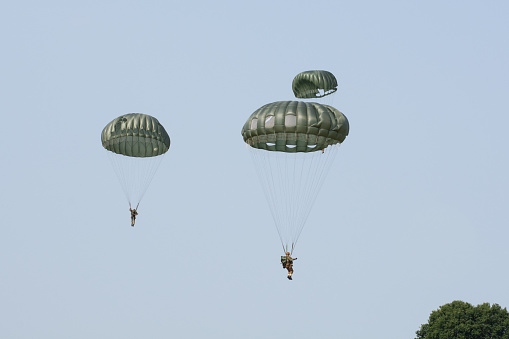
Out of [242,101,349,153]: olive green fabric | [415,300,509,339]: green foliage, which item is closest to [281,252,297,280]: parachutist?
[242,101,349,153]: olive green fabric

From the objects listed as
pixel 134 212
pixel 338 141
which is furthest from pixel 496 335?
pixel 134 212

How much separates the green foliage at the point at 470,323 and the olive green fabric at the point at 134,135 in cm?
2163

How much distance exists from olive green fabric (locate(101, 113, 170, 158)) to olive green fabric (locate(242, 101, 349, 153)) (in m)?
9.74

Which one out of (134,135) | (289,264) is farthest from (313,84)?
(289,264)

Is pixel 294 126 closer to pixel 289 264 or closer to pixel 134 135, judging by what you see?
pixel 289 264

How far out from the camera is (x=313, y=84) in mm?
63812

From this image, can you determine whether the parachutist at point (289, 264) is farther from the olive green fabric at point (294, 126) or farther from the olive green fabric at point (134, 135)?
the olive green fabric at point (134, 135)

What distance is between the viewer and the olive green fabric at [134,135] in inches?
2087

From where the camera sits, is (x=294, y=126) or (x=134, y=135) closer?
(x=294, y=126)

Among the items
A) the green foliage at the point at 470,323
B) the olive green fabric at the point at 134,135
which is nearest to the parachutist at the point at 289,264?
the olive green fabric at the point at 134,135

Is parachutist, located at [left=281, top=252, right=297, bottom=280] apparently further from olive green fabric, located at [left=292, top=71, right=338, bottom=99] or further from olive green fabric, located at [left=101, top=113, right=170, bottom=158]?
olive green fabric, located at [left=292, top=71, right=338, bottom=99]

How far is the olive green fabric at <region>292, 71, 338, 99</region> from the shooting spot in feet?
209

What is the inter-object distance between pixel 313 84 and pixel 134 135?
16.2 metres

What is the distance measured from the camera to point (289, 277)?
4297 cm
